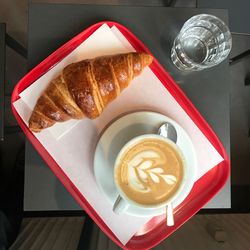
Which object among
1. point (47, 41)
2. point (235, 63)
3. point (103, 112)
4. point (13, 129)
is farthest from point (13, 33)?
point (235, 63)

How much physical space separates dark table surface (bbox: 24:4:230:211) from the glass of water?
1.2 inches

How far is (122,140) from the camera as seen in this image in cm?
80

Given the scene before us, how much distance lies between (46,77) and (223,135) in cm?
48

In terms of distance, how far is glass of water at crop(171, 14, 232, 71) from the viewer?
33.4 inches

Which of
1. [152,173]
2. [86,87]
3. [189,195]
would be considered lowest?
[189,195]

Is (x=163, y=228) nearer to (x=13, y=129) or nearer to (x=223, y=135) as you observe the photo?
(x=223, y=135)

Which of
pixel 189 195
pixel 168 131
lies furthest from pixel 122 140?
pixel 189 195

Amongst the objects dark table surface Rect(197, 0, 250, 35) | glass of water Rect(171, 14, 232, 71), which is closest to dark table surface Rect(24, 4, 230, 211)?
glass of water Rect(171, 14, 232, 71)

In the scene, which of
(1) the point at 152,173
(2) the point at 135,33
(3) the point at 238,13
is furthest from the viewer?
(3) the point at 238,13

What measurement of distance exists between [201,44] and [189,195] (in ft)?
1.28

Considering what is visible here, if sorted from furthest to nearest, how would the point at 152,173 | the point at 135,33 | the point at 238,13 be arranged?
the point at 238,13 < the point at 135,33 < the point at 152,173

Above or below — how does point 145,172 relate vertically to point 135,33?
below

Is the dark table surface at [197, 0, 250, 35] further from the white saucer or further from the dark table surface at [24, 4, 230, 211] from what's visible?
the white saucer

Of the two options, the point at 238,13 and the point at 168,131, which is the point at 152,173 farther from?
the point at 238,13
